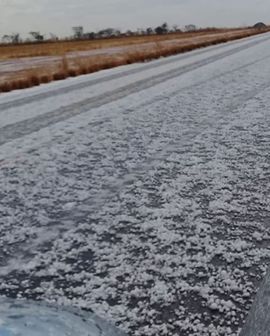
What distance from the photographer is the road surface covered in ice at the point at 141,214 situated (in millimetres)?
2580

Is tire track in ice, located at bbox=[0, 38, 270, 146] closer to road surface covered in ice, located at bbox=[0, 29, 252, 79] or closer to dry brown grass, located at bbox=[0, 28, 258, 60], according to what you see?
road surface covered in ice, located at bbox=[0, 29, 252, 79]

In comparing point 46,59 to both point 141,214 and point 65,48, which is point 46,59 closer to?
point 65,48

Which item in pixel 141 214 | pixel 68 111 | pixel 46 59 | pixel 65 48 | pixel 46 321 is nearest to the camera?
pixel 46 321

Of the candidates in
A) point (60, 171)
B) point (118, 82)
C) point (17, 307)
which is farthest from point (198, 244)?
point (118, 82)

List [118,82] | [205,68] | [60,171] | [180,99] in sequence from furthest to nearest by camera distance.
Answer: [205,68]
[118,82]
[180,99]
[60,171]

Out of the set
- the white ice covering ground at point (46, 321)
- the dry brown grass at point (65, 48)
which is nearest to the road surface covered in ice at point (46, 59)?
the dry brown grass at point (65, 48)

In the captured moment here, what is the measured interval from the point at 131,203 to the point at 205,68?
1355 centimetres

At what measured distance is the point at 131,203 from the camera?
13.5 ft

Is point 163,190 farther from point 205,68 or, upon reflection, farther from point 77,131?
point 205,68

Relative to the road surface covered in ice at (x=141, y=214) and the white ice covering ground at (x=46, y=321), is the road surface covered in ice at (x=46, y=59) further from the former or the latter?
the white ice covering ground at (x=46, y=321)

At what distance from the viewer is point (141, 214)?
12.6ft

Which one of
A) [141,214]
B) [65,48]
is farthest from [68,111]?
[65,48]

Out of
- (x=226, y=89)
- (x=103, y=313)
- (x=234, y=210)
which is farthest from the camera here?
(x=226, y=89)

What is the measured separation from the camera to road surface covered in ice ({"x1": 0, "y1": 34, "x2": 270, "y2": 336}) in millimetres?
2580
